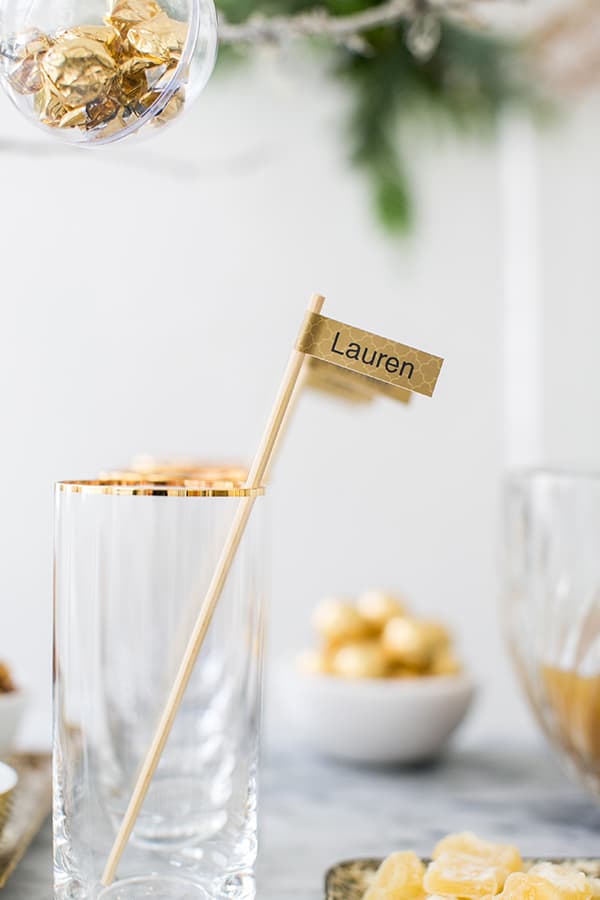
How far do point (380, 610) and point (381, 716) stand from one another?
11 centimetres

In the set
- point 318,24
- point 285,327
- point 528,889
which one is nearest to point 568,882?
point 528,889

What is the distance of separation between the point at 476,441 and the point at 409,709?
736mm

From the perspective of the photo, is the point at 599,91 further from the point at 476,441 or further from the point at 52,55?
the point at 52,55

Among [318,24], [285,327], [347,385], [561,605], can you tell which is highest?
[318,24]

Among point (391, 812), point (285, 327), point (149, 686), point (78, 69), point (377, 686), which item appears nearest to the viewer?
point (78, 69)

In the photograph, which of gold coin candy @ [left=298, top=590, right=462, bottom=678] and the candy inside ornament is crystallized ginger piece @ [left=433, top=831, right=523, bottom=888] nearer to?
gold coin candy @ [left=298, top=590, right=462, bottom=678]

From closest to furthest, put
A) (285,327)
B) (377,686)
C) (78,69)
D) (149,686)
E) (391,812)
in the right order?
(78,69) → (149,686) → (391,812) → (377,686) → (285,327)

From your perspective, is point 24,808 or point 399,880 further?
point 24,808

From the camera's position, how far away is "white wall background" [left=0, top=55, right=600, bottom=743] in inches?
53.6

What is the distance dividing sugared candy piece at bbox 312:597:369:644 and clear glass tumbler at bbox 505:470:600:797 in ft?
0.61

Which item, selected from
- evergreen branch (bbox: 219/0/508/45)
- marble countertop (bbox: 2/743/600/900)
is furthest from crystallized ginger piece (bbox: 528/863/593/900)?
evergreen branch (bbox: 219/0/508/45)

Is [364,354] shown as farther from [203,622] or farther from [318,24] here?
[318,24]

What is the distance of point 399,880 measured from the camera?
0.50m

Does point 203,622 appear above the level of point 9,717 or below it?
above
